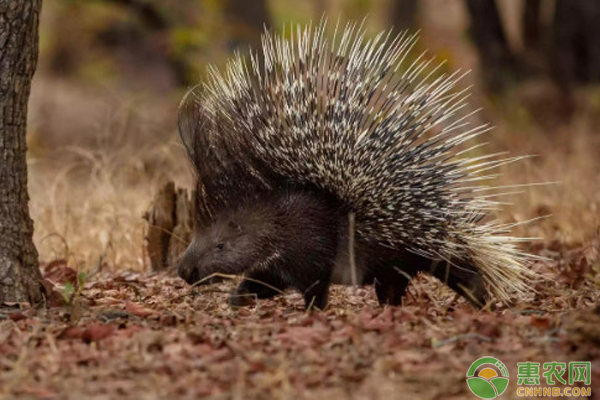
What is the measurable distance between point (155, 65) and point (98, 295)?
1172cm

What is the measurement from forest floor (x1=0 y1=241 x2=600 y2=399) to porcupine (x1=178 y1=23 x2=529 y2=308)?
0.40m

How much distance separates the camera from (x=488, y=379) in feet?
12.0

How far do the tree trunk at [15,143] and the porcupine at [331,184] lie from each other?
84 centimetres

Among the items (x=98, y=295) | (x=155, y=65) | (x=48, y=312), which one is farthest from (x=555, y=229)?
(x=155, y=65)

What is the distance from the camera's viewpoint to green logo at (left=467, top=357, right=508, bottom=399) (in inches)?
140

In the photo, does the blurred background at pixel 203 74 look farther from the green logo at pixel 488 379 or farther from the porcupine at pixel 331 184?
the green logo at pixel 488 379

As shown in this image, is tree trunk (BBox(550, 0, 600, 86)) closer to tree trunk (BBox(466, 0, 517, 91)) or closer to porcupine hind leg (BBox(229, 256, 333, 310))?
tree trunk (BBox(466, 0, 517, 91))

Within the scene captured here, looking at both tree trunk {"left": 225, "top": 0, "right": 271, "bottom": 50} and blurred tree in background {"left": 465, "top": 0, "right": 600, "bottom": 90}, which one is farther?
tree trunk {"left": 225, "top": 0, "right": 271, "bottom": 50}

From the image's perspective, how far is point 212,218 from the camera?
5.66 meters

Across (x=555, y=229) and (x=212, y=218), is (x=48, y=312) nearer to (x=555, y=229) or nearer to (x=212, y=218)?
(x=212, y=218)

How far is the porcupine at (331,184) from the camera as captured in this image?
5.22 m

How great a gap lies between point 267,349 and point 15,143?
6.22 feet

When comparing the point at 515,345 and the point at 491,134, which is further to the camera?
the point at 491,134

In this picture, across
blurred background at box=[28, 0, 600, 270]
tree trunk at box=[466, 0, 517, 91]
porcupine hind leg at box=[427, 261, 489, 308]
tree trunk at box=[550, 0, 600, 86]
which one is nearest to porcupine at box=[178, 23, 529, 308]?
porcupine hind leg at box=[427, 261, 489, 308]
